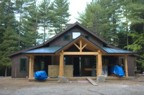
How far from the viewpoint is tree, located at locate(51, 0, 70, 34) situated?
40344 mm

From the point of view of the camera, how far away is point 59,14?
40750mm

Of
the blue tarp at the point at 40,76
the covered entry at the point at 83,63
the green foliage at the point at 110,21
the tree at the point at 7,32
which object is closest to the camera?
the blue tarp at the point at 40,76

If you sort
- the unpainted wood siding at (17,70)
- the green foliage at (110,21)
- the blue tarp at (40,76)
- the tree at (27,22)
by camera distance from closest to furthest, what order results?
the blue tarp at (40,76)
the unpainted wood siding at (17,70)
the green foliage at (110,21)
the tree at (27,22)

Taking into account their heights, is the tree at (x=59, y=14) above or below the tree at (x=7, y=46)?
above

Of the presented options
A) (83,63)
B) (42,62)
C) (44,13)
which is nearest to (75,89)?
(83,63)

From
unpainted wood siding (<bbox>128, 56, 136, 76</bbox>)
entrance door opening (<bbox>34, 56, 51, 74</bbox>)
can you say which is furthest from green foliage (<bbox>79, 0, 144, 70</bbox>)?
entrance door opening (<bbox>34, 56, 51, 74</bbox>)

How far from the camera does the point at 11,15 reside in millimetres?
36969

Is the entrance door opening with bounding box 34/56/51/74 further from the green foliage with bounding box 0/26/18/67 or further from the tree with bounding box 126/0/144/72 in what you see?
the green foliage with bounding box 0/26/18/67

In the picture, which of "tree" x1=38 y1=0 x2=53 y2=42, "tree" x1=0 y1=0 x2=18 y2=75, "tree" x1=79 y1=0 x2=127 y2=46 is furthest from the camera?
"tree" x1=38 y1=0 x2=53 y2=42

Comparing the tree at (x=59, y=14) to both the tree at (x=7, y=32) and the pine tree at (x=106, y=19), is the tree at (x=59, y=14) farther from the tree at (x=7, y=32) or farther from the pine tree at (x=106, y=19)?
the tree at (x=7, y=32)

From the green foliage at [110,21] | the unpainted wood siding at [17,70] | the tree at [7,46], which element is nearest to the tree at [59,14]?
the green foliage at [110,21]

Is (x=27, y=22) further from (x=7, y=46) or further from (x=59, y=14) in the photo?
(x=7, y=46)

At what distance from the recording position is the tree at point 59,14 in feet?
132

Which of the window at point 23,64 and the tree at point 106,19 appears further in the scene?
the tree at point 106,19
